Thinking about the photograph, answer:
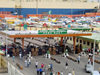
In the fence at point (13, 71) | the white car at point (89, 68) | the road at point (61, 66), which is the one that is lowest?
the road at point (61, 66)

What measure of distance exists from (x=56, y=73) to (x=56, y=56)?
26.0 ft

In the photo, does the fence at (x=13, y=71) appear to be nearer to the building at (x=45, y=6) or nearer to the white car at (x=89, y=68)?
the white car at (x=89, y=68)

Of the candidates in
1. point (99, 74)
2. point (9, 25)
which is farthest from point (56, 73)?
point (9, 25)

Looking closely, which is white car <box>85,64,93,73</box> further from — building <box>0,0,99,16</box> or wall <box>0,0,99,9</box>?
wall <box>0,0,99,9</box>

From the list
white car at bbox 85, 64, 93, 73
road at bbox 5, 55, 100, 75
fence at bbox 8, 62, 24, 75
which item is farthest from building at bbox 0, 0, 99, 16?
white car at bbox 85, 64, 93, 73

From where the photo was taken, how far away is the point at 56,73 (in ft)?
68.4

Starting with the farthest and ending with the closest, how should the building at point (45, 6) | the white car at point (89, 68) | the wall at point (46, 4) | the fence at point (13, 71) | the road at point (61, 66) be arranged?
1. the wall at point (46, 4)
2. the building at point (45, 6)
3. the road at point (61, 66)
4. the white car at point (89, 68)
5. the fence at point (13, 71)

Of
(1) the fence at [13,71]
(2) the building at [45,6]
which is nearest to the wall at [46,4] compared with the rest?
(2) the building at [45,6]

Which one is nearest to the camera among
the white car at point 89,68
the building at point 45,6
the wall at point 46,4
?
the white car at point 89,68

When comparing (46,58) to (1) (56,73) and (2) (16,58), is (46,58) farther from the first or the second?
(1) (56,73)

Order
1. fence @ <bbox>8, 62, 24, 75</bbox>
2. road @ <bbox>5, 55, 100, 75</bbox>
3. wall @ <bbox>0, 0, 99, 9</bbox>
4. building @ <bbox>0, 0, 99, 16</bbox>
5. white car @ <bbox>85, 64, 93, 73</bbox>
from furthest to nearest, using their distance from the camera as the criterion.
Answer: wall @ <bbox>0, 0, 99, 9</bbox>
building @ <bbox>0, 0, 99, 16</bbox>
road @ <bbox>5, 55, 100, 75</bbox>
white car @ <bbox>85, 64, 93, 73</bbox>
fence @ <bbox>8, 62, 24, 75</bbox>

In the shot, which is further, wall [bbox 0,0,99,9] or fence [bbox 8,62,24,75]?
wall [bbox 0,0,99,9]

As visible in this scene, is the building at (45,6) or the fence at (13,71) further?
the building at (45,6)

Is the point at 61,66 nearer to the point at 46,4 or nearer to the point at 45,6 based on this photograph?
the point at 45,6
